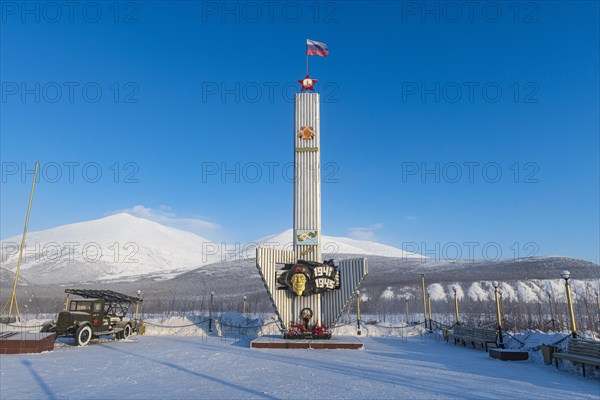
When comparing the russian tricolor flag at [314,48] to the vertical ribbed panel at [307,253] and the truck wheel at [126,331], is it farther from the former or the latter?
the truck wheel at [126,331]

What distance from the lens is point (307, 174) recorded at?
71.7 feet

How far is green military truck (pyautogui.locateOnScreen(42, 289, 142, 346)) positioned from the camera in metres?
17.3

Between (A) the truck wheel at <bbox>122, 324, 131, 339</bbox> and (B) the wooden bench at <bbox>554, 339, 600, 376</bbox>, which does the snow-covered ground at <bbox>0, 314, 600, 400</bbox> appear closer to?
(B) the wooden bench at <bbox>554, 339, 600, 376</bbox>

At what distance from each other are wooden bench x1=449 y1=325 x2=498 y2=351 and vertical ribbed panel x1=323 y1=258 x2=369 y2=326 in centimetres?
539

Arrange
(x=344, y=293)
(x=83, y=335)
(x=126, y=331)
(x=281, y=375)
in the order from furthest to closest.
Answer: (x=126, y=331)
(x=344, y=293)
(x=83, y=335)
(x=281, y=375)

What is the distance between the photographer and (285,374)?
35.0ft

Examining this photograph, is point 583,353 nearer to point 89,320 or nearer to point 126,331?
point 89,320

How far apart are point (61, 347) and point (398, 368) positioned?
14.0 metres

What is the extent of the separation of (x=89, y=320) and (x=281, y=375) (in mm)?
11833

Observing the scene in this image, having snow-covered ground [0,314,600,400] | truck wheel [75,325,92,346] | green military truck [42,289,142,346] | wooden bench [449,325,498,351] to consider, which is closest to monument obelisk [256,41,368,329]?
snow-covered ground [0,314,600,400]

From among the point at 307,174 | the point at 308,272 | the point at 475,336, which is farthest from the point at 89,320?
the point at 475,336

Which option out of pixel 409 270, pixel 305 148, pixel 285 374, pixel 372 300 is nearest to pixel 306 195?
pixel 305 148

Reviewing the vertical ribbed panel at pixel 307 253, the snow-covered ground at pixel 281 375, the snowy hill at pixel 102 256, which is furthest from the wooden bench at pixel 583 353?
the snowy hill at pixel 102 256

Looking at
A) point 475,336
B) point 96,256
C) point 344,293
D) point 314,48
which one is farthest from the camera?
point 96,256
